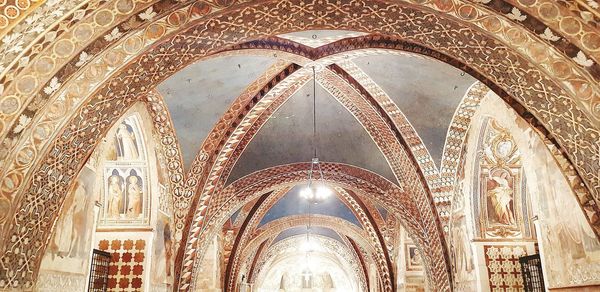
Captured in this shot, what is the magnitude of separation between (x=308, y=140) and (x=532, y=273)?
5490 mm

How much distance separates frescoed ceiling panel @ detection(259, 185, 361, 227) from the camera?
16188 millimetres

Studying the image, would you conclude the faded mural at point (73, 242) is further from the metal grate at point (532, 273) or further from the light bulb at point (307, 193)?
the metal grate at point (532, 273)

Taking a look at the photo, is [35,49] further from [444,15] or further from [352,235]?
[352,235]

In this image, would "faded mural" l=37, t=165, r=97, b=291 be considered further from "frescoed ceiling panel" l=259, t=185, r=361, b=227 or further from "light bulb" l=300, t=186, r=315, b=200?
"frescoed ceiling panel" l=259, t=185, r=361, b=227

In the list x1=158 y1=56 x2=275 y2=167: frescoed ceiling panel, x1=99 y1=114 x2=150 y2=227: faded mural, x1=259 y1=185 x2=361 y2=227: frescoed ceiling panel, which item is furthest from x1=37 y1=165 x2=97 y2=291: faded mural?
x1=259 y1=185 x2=361 y2=227: frescoed ceiling panel

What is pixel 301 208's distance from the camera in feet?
55.8

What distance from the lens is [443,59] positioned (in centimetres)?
600

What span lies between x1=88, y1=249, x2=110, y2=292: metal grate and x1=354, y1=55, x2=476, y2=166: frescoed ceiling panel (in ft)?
17.9

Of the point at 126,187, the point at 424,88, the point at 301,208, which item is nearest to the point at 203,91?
the point at 126,187

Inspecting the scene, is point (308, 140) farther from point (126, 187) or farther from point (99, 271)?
point (99, 271)

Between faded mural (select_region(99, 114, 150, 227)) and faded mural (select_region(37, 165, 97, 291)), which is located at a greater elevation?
faded mural (select_region(99, 114, 150, 227))

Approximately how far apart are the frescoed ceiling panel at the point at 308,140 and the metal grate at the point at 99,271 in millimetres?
3709

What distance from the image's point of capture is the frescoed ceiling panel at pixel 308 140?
995cm

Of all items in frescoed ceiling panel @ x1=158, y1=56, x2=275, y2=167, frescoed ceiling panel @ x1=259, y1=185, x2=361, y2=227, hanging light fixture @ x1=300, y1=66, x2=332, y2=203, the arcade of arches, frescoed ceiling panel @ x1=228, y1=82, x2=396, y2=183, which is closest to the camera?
the arcade of arches
